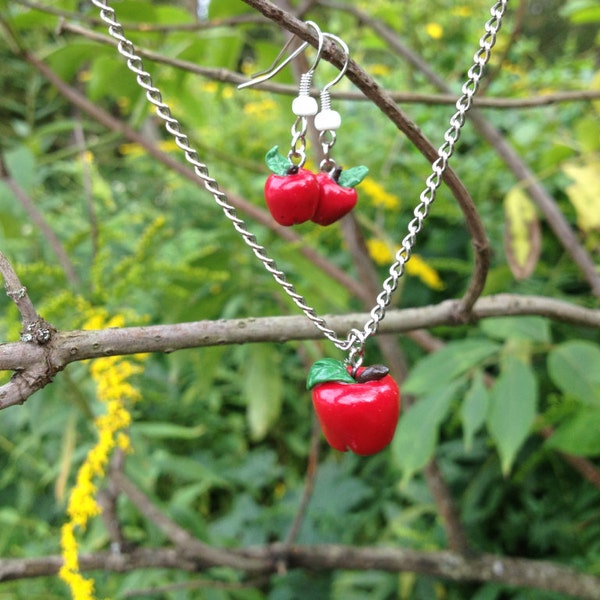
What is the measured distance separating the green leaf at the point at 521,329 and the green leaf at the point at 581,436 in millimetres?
108

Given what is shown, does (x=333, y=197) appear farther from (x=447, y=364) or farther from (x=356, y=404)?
(x=447, y=364)

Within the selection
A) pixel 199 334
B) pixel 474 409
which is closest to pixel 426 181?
pixel 199 334

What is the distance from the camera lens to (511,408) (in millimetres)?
719

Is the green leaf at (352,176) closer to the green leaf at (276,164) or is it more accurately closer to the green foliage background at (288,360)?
the green leaf at (276,164)

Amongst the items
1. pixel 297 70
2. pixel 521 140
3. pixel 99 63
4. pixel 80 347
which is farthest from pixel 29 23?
pixel 521 140

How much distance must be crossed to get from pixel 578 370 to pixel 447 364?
0.15 m

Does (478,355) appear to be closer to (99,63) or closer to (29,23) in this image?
(99,63)

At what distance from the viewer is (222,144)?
1553mm

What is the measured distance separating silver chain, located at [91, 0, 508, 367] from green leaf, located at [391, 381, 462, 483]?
0.33 meters

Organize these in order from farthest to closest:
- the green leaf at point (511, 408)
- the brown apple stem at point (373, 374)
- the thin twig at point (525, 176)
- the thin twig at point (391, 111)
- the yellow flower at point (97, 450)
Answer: the thin twig at point (525, 176)
the green leaf at point (511, 408)
the yellow flower at point (97, 450)
the brown apple stem at point (373, 374)
the thin twig at point (391, 111)

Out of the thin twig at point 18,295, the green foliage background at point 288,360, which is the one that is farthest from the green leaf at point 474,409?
the thin twig at point 18,295

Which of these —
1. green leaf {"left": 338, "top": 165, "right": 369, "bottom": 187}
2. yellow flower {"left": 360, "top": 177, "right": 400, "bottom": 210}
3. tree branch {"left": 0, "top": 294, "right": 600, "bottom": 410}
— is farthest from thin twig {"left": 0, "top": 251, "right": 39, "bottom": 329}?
yellow flower {"left": 360, "top": 177, "right": 400, "bottom": 210}

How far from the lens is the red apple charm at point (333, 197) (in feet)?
1.42

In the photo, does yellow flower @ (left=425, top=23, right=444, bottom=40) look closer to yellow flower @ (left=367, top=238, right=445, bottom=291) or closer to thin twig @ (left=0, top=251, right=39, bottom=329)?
yellow flower @ (left=367, top=238, right=445, bottom=291)
